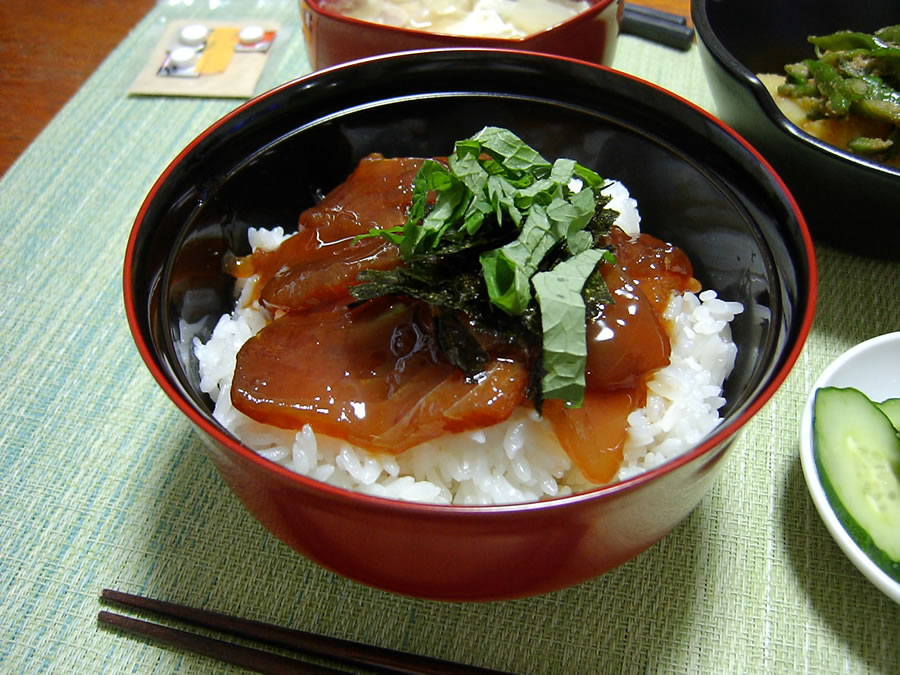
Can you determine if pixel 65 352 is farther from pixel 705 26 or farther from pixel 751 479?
pixel 705 26

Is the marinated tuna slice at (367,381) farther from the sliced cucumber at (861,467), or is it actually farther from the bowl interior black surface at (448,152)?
the sliced cucumber at (861,467)

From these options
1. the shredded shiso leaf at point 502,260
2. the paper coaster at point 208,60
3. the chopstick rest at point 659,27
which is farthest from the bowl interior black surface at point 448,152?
the chopstick rest at point 659,27

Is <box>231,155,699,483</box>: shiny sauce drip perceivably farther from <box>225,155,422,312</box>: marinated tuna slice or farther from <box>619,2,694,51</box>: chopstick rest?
<box>619,2,694,51</box>: chopstick rest

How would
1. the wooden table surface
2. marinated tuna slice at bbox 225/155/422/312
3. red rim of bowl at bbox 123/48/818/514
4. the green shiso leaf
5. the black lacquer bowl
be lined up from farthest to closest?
Result: the wooden table surface → the black lacquer bowl → marinated tuna slice at bbox 225/155/422/312 → the green shiso leaf → red rim of bowl at bbox 123/48/818/514

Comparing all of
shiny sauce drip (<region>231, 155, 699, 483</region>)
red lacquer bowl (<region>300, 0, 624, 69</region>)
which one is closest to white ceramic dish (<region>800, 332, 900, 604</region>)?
shiny sauce drip (<region>231, 155, 699, 483</region>)

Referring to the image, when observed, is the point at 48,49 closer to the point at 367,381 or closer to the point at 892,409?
the point at 367,381

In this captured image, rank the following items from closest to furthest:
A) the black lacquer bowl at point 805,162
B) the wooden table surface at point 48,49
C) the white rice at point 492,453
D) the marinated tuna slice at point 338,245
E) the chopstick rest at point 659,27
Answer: the white rice at point 492,453, the marinated tuna slice at point 338,245, the black lacquer bowl at point 805,162, the wooden table surface at point 48,49, the chopstick rest at point 659,27
